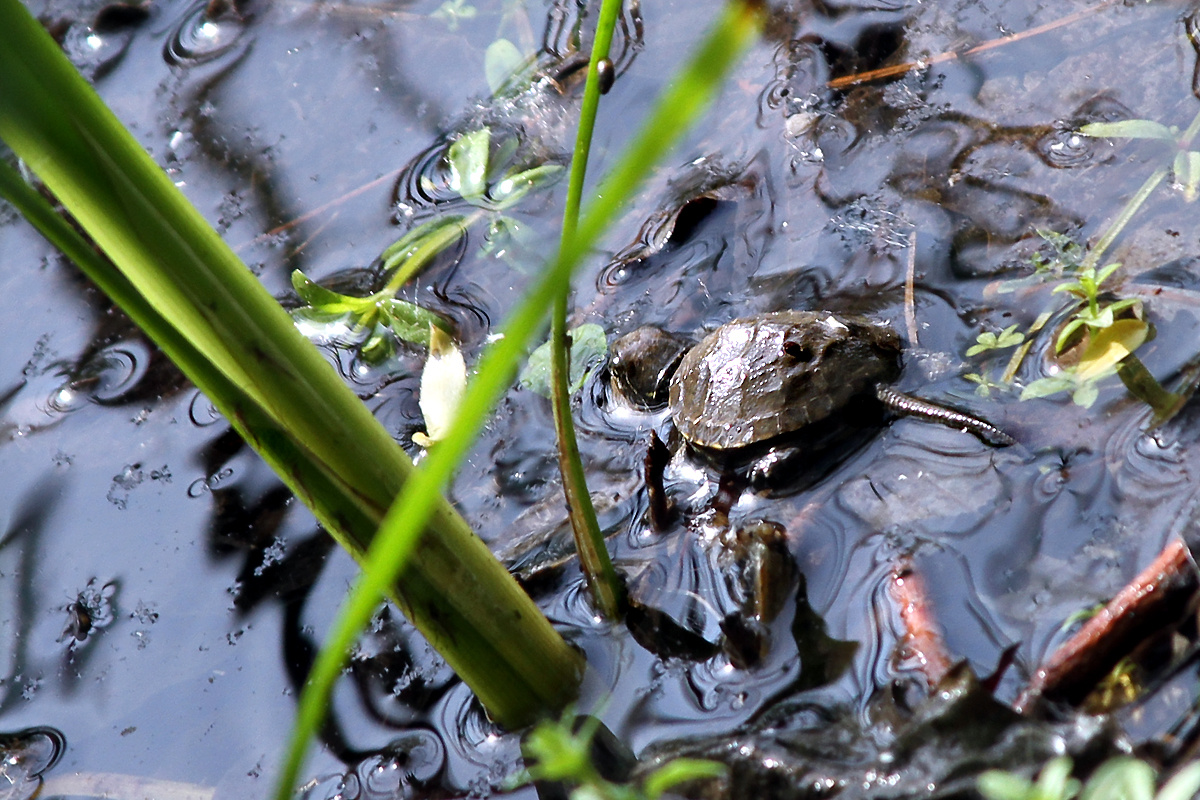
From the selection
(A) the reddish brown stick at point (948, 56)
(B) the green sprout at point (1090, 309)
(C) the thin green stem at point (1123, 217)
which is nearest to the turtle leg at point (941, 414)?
(B) the green sprout at point (1090, 309)

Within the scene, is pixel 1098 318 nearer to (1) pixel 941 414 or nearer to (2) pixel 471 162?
(1) pixel 941 414

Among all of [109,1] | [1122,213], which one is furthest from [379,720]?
[109,1]

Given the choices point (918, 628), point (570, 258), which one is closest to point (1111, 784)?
point (918, 628)

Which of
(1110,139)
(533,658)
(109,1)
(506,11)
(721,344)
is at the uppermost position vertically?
(109,1)

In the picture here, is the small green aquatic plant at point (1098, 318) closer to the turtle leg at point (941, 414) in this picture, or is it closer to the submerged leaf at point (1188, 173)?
the submerged leaf at point (1188, 173)

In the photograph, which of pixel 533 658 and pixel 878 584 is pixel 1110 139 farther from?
pixel 533 658

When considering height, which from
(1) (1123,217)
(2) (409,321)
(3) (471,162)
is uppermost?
(3) (471,162)
